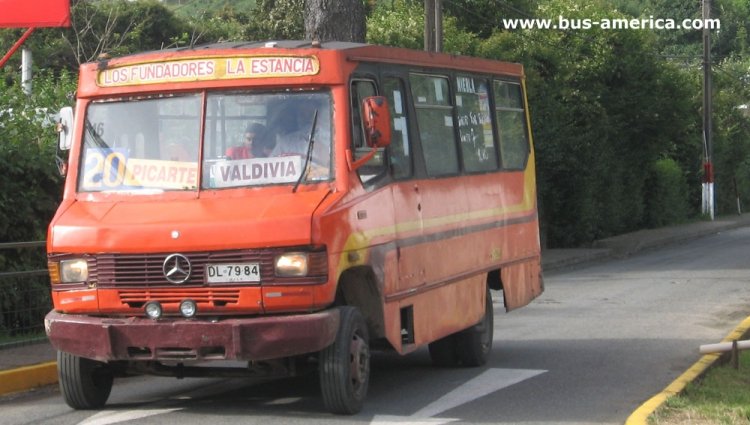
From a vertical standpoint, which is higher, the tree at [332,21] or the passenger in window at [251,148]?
the tree at [332,21]

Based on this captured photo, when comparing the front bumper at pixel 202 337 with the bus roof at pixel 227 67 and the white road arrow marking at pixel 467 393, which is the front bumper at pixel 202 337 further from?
the bus roof at pixel 227 67

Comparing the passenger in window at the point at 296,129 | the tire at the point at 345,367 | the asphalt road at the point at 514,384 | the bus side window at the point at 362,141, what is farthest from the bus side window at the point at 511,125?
the tire at the point at 345,367

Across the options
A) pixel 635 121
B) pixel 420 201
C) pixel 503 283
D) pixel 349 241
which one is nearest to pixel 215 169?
pixel 349 241

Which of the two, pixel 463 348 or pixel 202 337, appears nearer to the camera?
pixel 202 337

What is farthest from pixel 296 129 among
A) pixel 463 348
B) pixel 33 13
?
pixel 33 13

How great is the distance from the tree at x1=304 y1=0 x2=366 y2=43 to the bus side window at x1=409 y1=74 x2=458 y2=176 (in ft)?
22.3

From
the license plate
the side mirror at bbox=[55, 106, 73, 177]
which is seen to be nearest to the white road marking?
the license plate

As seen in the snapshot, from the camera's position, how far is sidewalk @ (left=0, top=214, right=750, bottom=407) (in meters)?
10.9

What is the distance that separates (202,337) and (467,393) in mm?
2778

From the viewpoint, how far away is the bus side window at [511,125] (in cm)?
1305

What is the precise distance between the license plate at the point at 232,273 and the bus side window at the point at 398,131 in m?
1.87

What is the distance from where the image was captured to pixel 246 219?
870 centimetres

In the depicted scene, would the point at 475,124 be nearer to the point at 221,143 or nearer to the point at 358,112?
the point at 358,112

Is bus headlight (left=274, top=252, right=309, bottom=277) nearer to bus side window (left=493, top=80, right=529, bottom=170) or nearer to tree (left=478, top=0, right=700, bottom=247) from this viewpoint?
bus side window (left=493, top=80, right=529, bottom=170)
